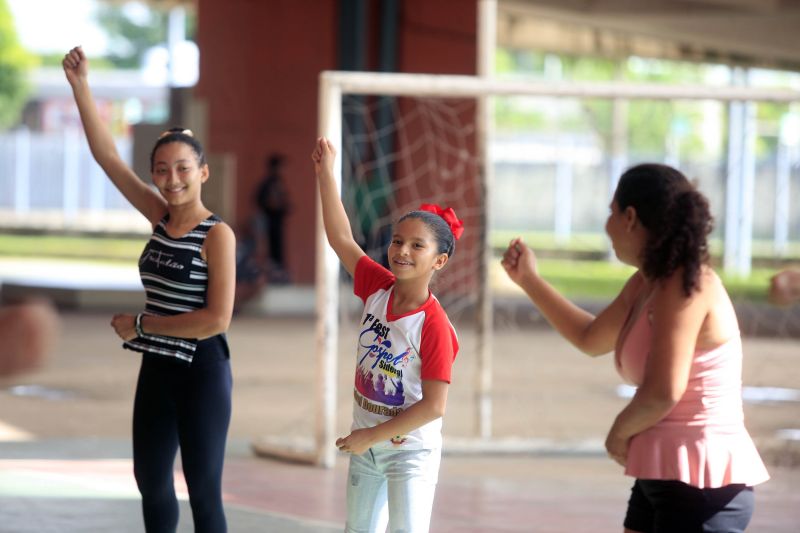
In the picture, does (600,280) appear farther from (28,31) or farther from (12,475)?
(28,31)

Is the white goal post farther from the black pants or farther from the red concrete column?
the red concrete column

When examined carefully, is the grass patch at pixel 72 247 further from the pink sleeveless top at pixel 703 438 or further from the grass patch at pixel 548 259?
the pink sleeveless top at pixel 703 438

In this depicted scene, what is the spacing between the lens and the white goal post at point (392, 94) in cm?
601

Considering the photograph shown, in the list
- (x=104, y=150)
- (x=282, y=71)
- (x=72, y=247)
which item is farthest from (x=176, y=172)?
(x=72, y=247)

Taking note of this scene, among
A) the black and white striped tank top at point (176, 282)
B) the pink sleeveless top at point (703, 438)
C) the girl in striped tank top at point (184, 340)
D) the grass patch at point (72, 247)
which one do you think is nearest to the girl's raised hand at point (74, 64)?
the girl in striped tank top at point (184, 340)

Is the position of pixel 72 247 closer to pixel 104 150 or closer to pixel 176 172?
pixel 104 150

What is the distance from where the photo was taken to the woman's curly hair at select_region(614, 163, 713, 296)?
2.38m

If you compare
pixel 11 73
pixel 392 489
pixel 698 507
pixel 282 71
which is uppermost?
pixel 11 73

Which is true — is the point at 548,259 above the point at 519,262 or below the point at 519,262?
below

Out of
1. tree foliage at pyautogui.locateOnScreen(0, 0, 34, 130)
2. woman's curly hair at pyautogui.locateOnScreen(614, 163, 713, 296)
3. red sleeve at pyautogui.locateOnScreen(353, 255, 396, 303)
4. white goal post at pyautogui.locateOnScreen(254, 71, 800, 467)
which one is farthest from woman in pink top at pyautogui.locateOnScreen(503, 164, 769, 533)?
tree foliage at pyautogui.locateOnScreen(0, 0, 34, 130)

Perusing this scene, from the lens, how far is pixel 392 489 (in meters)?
2.88

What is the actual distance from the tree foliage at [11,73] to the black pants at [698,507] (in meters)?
41.6

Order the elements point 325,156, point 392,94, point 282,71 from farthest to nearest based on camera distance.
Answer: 1. point 282,71
2. point 392,94
3. point 325,156

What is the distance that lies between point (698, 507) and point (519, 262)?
0.83 m
